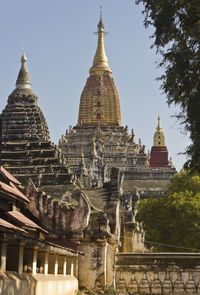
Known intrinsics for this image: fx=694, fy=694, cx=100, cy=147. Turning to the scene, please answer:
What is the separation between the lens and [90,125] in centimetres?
9875

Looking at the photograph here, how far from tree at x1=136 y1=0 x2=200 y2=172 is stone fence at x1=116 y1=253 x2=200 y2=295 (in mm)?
10257

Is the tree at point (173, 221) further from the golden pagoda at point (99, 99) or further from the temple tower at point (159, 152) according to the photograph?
the temple tower at point (159, 152)

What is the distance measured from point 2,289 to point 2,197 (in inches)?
227

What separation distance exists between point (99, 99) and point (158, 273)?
76.0 metres

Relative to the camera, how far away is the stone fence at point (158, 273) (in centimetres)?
2595

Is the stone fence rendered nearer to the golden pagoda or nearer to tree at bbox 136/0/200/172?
tree at bbox 136/0/200/172

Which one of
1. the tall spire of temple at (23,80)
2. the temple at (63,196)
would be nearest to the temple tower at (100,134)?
the temple at (63,196)

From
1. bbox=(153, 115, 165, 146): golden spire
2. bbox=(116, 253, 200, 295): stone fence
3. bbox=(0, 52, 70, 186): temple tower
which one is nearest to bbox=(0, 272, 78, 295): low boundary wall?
bbox=(116, 253, 200, 295): stone fence

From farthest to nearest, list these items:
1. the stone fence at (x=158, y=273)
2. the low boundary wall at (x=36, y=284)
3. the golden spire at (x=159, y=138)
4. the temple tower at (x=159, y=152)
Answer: the golden spire at (x=159, y=138) < the temple tower at (x=159, y=152) < the stone fence at (x=158, y=273) < the low boundary wall at (x=36, y=284)

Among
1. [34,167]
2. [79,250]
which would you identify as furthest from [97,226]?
[34,167]

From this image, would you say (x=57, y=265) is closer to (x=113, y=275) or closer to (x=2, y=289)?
(x=113, y=275)

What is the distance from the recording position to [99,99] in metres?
101

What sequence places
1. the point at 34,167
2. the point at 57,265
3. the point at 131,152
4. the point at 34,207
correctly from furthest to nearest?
the point at 131,152, the point at 34,167, the point at 34,207, the point at 57,265

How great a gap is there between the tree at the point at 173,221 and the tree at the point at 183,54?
31.1m
